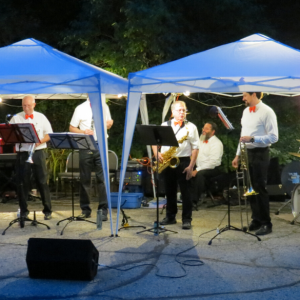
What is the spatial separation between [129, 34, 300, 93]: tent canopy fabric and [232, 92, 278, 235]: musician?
1.22 ft

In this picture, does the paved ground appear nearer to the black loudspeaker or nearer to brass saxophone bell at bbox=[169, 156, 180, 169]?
the black loudspeaker

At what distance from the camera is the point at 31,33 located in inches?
592

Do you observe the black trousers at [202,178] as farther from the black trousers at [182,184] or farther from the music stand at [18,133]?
the music stand at [18,133]

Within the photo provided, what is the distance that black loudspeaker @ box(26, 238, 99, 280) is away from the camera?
4.72 m

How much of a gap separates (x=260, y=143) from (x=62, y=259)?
11.0 feet

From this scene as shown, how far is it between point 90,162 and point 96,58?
515 centimetres

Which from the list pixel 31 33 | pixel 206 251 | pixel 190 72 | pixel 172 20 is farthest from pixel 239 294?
pixel 31 33

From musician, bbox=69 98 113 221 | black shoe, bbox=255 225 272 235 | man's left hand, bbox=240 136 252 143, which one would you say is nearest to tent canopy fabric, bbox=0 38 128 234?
musician, bbox=69 98 113 221

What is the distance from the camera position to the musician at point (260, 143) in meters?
6.79

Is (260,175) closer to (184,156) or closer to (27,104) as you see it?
(184,156)

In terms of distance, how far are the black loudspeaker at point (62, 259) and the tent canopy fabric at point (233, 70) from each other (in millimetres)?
2662

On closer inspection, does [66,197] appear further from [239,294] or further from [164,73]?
[239,294]

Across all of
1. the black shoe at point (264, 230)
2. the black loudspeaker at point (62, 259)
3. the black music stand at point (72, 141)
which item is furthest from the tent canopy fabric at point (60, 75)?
the black shoe at point (264, 230)

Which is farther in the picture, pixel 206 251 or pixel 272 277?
pixel 206 251
